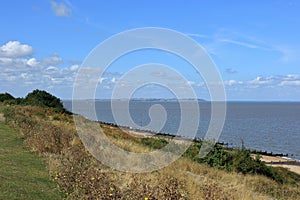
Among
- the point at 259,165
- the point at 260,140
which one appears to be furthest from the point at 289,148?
the point at 259,165

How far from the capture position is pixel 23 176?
28.2 ft

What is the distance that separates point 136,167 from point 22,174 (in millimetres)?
3473

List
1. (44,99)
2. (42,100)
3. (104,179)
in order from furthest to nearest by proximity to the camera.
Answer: (44,99) < (42,100) < (104,179)

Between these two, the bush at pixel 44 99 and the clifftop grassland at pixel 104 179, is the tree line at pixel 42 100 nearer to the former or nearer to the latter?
the bush at pixel 44 99

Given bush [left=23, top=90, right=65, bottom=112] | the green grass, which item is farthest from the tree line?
the green grass

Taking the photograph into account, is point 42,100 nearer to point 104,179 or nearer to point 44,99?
point 44,99

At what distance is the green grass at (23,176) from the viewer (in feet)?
23.5

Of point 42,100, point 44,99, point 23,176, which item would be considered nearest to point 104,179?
point 23,176

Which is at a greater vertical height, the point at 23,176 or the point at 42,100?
the point at 42,100

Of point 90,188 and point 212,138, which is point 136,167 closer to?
point 90,188

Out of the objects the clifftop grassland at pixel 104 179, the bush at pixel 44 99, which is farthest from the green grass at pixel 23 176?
the bush at pixel 44 99

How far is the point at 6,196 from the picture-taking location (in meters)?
6.78

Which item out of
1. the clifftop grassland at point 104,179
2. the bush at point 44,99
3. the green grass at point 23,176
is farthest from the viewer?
the bush at point 44,99

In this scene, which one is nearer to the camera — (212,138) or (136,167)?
(136,167)
